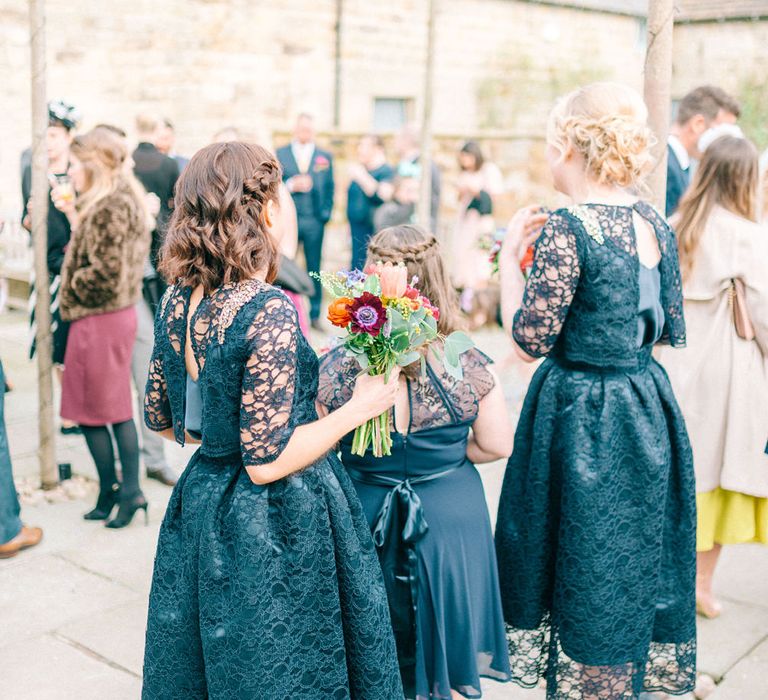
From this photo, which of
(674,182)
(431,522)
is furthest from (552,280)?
(674,182)

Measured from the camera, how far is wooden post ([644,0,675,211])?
388 cm

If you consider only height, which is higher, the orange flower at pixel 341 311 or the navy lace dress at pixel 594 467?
the orange flower at pixel 341 311

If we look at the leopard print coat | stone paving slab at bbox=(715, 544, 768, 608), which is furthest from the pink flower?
stone paving slab at bbox=(715, 544, 768, 608)

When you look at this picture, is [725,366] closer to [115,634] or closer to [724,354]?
[724,354]

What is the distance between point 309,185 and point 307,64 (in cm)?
644

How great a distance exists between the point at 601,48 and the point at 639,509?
20.2 meters

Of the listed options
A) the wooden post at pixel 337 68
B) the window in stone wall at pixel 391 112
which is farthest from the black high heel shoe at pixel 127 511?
the window in stone wall at pixel 391 112

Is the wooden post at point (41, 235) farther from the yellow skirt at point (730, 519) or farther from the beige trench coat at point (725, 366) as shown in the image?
the yellow skirt at point (730, 519)

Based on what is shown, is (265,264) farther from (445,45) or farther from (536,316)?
(445,45)

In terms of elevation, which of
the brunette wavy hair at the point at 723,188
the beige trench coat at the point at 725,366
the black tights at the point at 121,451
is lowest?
the black tights at the point at 121,451

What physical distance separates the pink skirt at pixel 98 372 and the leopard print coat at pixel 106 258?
0.08 metres

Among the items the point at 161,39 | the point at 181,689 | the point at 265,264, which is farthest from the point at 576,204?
the point at 161,39

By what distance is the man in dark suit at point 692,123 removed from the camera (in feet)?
21.1

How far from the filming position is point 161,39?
1384 centimetres
